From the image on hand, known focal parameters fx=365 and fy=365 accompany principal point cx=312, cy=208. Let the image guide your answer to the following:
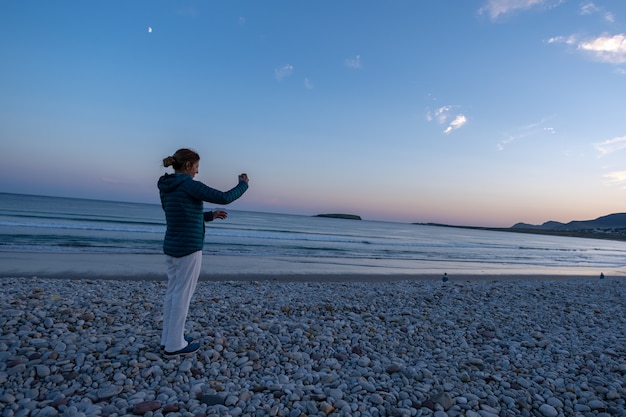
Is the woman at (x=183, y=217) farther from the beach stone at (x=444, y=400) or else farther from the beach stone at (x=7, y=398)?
the beach stone at (x=444, y=400)

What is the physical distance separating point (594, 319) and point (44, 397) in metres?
9.05

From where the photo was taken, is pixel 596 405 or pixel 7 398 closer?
pixel 7 398

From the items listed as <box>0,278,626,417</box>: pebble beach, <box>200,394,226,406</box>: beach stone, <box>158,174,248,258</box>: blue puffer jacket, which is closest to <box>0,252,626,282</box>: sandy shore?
<box>0,278,626,417</box>: pebble beach

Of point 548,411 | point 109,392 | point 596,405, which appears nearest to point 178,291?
point 109,392

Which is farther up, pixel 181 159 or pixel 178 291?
pixel 181 159

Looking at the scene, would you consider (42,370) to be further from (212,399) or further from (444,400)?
(444,400)

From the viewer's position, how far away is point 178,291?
394 cm

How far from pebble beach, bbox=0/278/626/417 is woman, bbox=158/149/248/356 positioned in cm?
90

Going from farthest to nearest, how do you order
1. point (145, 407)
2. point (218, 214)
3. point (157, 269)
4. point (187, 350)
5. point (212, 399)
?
point (157, 269) → point (187, 350) → point (218, 214) → point (212, 399) → point (145, 407)

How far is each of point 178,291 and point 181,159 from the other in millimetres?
1416

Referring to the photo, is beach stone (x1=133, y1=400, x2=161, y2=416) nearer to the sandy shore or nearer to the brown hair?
the brown hair

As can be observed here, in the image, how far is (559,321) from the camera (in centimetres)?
702

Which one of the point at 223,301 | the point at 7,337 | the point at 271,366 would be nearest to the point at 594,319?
the point at 271,366

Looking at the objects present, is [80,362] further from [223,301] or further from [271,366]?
[223,301]
